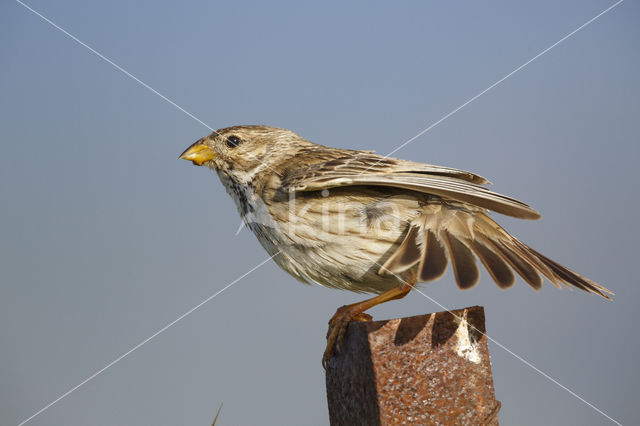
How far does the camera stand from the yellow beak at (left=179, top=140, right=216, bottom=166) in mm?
5656

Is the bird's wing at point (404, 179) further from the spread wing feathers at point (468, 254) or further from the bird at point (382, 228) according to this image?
the spread wing feathers at point (468, 254)

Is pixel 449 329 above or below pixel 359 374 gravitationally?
above

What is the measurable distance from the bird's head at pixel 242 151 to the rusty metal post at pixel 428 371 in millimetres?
2567

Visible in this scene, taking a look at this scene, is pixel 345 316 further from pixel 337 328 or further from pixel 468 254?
pixel 468 254

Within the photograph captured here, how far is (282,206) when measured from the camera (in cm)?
465

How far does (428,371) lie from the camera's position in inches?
123

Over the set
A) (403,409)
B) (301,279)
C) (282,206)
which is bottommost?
(403,409)

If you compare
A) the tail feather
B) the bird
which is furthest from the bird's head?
the tail feather

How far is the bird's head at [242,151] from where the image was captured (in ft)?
18.0

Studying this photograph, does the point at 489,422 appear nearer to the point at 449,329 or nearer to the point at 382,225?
the point at 449,329

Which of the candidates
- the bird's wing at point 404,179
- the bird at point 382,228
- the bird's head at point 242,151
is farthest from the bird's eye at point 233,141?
the bird's wing at point 404,179

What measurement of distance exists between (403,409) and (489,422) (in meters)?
0.48

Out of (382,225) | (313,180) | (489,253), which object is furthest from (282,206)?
(489,253)

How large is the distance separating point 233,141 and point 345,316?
8.35 ft
